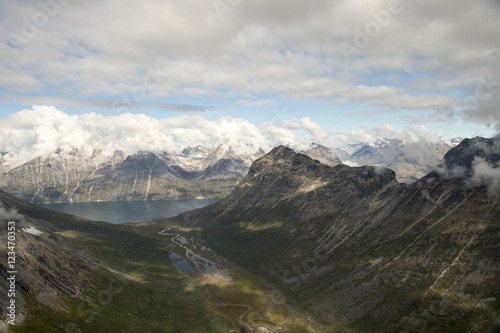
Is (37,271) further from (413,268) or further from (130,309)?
(413,268)

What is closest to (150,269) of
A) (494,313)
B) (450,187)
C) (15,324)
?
(15,324)

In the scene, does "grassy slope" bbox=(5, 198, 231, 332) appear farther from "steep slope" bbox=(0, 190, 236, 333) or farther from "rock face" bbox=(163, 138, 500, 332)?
"rock face" bbox=(163, 138, 500, 332)

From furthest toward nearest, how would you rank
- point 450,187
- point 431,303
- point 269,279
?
1. point 269,279
2. point 450,187
3. point 431,303

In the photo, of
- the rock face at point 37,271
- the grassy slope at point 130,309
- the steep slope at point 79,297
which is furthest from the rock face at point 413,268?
the rock face at point 37,271

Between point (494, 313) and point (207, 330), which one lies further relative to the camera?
point (207, 330)

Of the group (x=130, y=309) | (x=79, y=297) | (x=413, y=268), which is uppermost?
(x=79, y=297)

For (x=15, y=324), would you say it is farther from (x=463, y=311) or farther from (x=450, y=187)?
(x=450, y=187)

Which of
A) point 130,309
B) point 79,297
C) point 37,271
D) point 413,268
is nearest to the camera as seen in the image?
point 37,271

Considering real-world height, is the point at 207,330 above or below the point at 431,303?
below

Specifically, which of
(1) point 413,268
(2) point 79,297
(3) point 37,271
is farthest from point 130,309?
(1) point 413,268

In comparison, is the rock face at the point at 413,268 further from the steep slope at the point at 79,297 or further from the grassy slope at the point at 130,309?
the steep slope at the point at 79,297

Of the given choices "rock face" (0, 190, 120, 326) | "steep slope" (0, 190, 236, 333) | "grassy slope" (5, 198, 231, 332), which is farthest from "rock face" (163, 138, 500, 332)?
"rock face" (0, 190, 120, 326)
